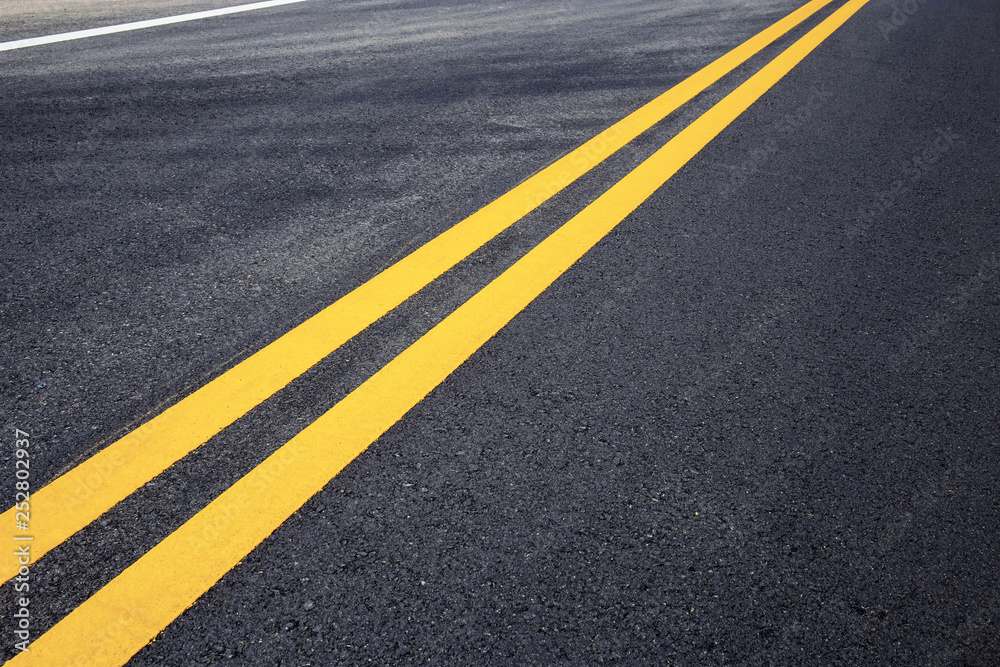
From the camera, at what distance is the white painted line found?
617cm

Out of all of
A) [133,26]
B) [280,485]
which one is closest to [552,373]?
[280,485]

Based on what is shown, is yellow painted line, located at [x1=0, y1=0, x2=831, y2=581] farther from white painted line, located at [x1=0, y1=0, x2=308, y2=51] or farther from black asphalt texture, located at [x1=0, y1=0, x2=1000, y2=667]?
white painted line, located at [x1=0, y1=0, x2=308, y2=51]

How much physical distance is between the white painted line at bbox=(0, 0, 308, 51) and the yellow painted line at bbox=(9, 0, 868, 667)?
18.0 feet

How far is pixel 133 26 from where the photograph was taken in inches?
273

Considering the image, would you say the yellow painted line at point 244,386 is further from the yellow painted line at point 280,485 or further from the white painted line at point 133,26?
the white painted line at point 133,26

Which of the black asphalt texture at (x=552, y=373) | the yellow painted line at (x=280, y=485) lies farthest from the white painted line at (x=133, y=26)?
the yellow painted line at (x=280, y=485)

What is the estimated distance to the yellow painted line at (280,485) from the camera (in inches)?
55.4

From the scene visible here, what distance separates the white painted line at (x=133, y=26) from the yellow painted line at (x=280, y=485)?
5497mm

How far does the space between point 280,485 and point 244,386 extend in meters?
0.42

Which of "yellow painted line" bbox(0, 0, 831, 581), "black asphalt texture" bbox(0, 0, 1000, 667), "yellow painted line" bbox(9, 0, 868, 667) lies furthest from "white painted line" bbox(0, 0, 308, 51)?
"yellow painted line" bbox(9, 0, 868, 667)

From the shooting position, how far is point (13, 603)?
4.76 feet

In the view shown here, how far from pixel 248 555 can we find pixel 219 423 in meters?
0.46

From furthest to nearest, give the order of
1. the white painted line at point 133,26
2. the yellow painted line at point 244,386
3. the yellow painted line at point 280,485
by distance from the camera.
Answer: the white painted line at point 133,26 < the yellow painted line at point 244,386 < the yellow painted line at point 280,485

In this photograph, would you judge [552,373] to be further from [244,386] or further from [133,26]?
[133,26]
